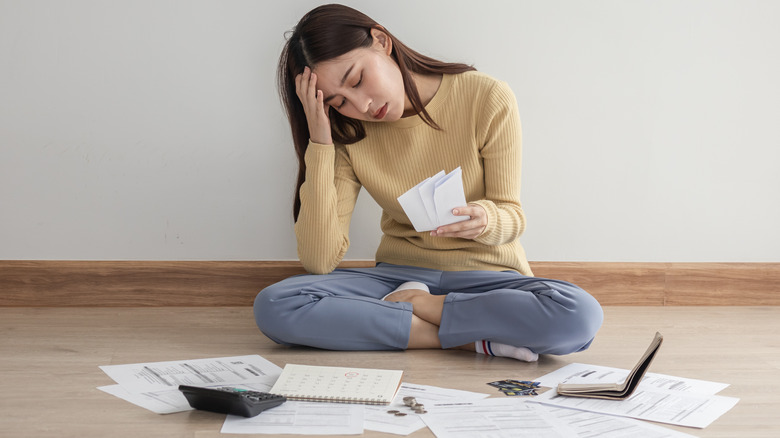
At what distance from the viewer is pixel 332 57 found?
153 centimetres

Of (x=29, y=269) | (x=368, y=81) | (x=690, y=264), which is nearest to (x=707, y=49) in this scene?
(x=690, y=264)

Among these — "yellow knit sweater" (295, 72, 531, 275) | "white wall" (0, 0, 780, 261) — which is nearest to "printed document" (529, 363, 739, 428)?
"yellow knit sweater" (295, 72, 531, 275)

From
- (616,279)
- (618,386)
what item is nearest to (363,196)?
(616,279)

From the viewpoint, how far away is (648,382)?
1.33 meters

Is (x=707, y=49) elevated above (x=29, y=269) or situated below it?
above

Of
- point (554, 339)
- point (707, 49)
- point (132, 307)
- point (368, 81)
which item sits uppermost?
point (707, 49)

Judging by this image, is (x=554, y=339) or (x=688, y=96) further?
(x=688, y=96)

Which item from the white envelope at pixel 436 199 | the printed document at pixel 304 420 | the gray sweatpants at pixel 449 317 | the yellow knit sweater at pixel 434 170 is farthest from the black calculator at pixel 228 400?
the yellow knit sweater at pixel 434 170

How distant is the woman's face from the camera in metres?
1.53

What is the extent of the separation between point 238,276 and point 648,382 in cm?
121

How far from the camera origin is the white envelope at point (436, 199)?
1.45 metres

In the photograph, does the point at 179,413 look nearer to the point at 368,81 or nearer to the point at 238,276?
the point at 368,81

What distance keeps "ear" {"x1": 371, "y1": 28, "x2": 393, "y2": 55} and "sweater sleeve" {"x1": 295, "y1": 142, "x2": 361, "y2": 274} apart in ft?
0.85

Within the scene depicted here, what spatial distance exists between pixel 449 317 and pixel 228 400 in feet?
1.95
